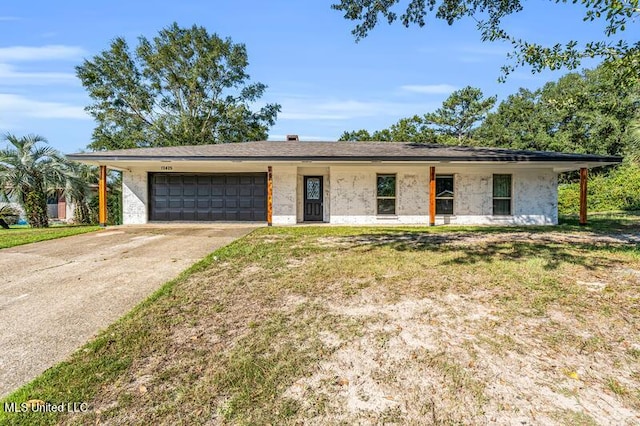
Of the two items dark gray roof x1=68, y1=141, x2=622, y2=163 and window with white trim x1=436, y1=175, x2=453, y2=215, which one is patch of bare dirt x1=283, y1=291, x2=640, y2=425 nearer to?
dark gray roof x1=68, y1=141, x2=622, y2=163

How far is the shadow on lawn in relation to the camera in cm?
581

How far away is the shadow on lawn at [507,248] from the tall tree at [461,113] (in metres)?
29.2

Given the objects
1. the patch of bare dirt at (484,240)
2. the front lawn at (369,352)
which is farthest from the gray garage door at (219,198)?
the front lawn at (369,352)

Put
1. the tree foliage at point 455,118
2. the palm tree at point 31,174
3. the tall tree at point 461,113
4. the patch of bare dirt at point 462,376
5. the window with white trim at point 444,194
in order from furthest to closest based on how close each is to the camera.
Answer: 1. the tall tree at point 461,113
2. the tree foliage at point 455,118
3. the window with white trim at point 444,194
4. the palm tree at point 31,174
5. the patch of bare dirt at point 462,376

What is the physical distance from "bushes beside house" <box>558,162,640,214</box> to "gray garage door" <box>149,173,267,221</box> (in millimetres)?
17421

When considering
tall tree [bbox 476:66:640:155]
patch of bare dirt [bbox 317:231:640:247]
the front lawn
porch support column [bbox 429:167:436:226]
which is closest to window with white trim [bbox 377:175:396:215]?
porch support column [bbox 429:167:436:226]

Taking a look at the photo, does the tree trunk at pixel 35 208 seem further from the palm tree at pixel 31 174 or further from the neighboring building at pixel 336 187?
the neighboring building at pixel 336 187

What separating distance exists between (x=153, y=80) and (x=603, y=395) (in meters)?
30.8

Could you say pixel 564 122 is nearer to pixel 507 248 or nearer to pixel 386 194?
pixel 386 194

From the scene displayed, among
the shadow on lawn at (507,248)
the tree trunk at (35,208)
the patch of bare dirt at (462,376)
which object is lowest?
the patch of bare dirt at (462,376)

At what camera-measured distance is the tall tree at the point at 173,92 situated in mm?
25438

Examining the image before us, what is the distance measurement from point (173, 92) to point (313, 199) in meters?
19.4

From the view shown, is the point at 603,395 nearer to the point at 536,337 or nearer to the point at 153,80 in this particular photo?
the point at 536,337

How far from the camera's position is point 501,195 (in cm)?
1335
